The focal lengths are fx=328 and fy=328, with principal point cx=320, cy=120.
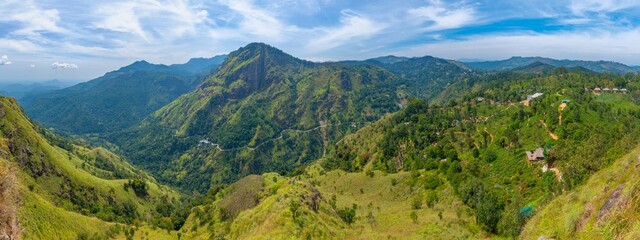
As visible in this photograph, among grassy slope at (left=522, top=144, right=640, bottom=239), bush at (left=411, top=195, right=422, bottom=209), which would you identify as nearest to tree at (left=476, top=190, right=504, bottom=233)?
bush at (left=411, top=195, right=422, bottom=209)

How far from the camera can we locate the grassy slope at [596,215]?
55.1ft

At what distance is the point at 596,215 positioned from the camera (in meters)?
25.4

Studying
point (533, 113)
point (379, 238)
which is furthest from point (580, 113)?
point (379, 238)

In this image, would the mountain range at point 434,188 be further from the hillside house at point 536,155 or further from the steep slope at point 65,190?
the steep slope at point 65,190

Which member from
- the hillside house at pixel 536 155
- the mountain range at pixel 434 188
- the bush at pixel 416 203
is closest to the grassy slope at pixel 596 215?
the mountain range at pixel 434 188

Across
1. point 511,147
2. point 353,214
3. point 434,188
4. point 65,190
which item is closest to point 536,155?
point 511,147

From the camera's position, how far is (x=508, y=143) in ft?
382

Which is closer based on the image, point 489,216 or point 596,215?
point 596,215

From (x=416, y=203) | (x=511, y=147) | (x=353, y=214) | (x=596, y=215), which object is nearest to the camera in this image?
(x=596, y=215)

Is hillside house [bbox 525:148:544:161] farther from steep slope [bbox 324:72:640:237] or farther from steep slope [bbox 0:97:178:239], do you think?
steep slope [bbox 0:97:178:239]

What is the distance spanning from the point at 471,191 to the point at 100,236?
5020 inches

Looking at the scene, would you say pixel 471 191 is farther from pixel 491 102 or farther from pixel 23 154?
pixel 23 154

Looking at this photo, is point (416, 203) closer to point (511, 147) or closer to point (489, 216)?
point (489, 216)

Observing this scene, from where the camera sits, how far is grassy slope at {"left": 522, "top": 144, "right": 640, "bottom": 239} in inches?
661
